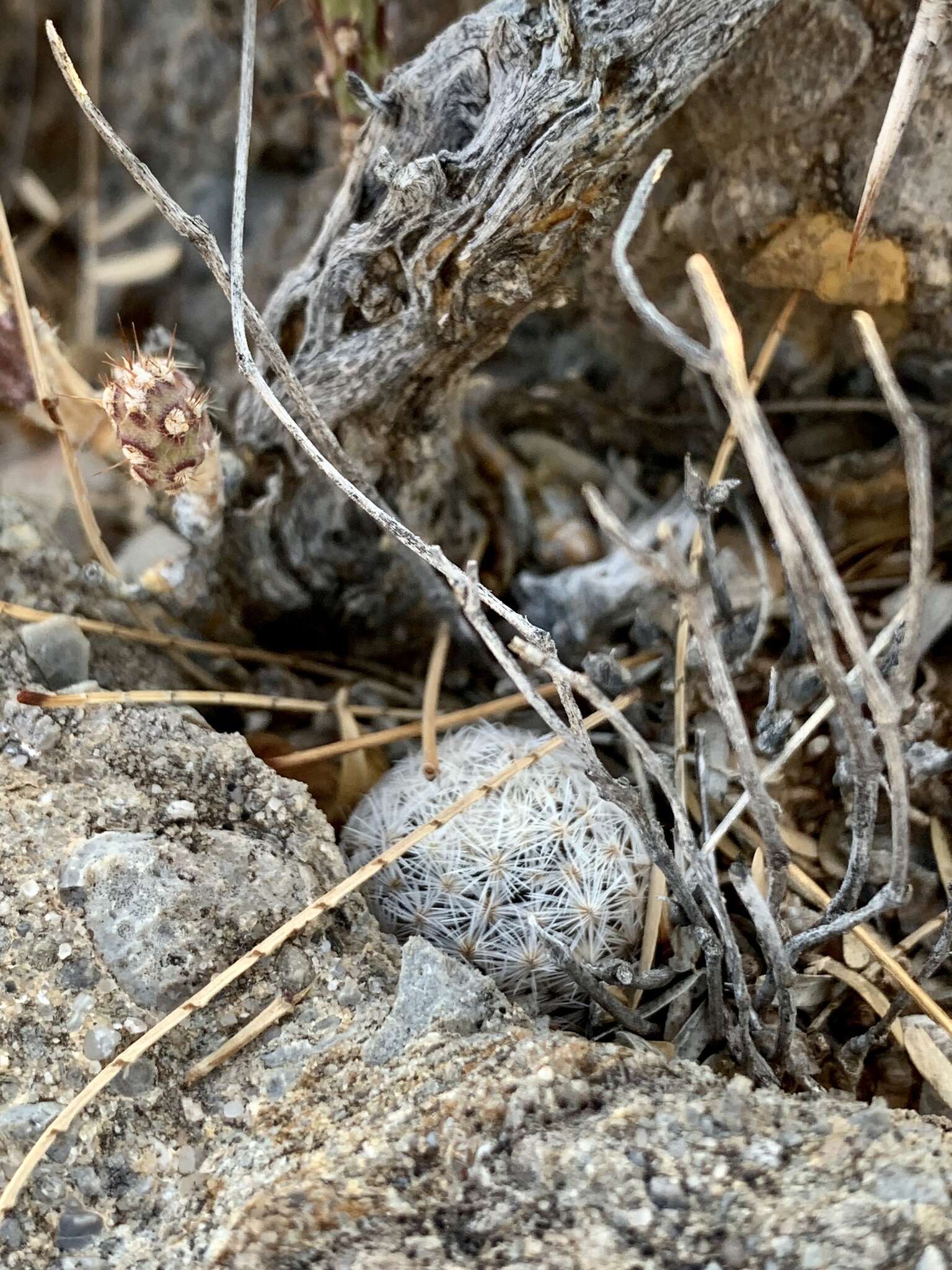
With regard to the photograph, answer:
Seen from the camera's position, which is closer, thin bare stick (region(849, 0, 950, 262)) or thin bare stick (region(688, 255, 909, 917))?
thin bare stick (region(688, 255, 909, 917))

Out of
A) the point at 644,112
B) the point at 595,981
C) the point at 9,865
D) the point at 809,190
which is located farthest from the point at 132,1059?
the point at 809,190

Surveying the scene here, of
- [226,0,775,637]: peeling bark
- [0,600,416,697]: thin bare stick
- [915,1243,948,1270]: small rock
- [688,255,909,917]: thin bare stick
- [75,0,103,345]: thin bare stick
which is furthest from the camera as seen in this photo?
[75,0,103,345]: thin bare stick

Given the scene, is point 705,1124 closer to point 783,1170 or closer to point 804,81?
point 783,1170

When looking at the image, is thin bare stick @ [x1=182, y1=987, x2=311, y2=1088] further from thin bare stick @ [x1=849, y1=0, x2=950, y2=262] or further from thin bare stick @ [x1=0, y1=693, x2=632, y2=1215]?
thin bare stick @ [x1=849, y1=0, x2=950, y2=262]

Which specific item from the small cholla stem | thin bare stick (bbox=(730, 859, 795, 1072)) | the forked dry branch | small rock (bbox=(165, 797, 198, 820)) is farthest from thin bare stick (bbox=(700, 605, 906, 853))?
the small cholla stem

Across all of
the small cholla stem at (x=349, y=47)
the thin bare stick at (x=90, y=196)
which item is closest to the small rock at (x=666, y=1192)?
the small cholla stem at (x=349, y=47)

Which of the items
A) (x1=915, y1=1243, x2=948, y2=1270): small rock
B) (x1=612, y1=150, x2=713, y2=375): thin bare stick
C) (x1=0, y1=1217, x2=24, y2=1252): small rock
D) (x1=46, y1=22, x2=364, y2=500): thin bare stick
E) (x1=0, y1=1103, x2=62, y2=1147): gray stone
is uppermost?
(x1=46, y1=22, x2=364, y2=500): thin bare stick

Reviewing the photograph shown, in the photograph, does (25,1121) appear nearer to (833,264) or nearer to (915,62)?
(915,62)
